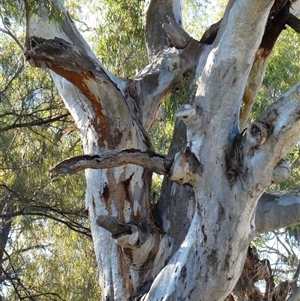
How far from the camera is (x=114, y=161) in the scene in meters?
3.26

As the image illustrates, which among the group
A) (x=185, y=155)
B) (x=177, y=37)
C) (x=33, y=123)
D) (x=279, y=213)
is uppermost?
(x=33, y=123)

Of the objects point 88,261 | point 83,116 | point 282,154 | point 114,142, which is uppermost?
point 88,261

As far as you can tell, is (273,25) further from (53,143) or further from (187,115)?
(53,143)

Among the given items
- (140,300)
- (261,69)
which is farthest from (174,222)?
(261,69)

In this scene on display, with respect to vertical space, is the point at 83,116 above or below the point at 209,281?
above

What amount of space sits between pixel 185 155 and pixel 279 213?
805 millimetres

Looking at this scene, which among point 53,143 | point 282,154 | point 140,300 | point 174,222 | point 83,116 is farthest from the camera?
point 53,143

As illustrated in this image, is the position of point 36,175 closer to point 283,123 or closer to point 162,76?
point 162,76

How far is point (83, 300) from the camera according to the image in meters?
7.15

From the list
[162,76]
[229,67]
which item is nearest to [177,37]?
[162,76]

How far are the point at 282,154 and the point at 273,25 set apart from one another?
955 millimetres

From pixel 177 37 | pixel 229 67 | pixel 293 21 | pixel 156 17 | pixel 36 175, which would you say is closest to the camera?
pixel 229 67

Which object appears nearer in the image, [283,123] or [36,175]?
[283,123]

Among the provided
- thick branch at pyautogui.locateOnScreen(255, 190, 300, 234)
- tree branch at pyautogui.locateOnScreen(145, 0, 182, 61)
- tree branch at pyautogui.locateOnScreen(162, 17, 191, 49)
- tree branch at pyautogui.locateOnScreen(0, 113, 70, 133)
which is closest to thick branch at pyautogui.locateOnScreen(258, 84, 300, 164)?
thick branch at pyautogui.locateOnScreen(255, 190, 300, 234)
